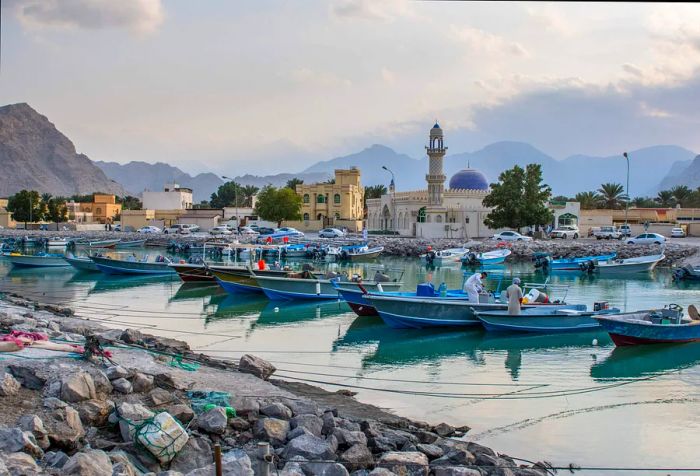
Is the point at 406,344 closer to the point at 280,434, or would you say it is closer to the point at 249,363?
the point at 249,363

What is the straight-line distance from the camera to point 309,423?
10.4 metres

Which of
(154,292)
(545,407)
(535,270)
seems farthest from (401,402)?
(535,270)

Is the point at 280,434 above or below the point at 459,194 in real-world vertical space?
below

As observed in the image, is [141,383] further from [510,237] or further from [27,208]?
[27,208]

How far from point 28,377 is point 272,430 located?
12.4 ft

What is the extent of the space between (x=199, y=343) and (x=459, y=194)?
53820 millimetres

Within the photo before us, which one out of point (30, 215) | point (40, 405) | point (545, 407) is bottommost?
point (545, 407)

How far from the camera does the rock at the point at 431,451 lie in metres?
9.94

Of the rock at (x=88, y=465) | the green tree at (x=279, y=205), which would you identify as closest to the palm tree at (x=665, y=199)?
the green tree at (x=279, y=205)

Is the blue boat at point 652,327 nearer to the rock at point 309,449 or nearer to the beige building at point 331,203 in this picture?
the rock at point 309,449

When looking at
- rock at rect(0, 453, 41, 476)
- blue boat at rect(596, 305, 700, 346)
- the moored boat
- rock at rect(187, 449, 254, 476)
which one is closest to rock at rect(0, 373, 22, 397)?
rock at rect(0, 453, 41, 476)

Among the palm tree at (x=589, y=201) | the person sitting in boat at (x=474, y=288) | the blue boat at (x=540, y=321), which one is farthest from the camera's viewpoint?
the palm tree at (x=589, y=201)

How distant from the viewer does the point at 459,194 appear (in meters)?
72.0

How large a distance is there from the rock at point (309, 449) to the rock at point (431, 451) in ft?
4.41
